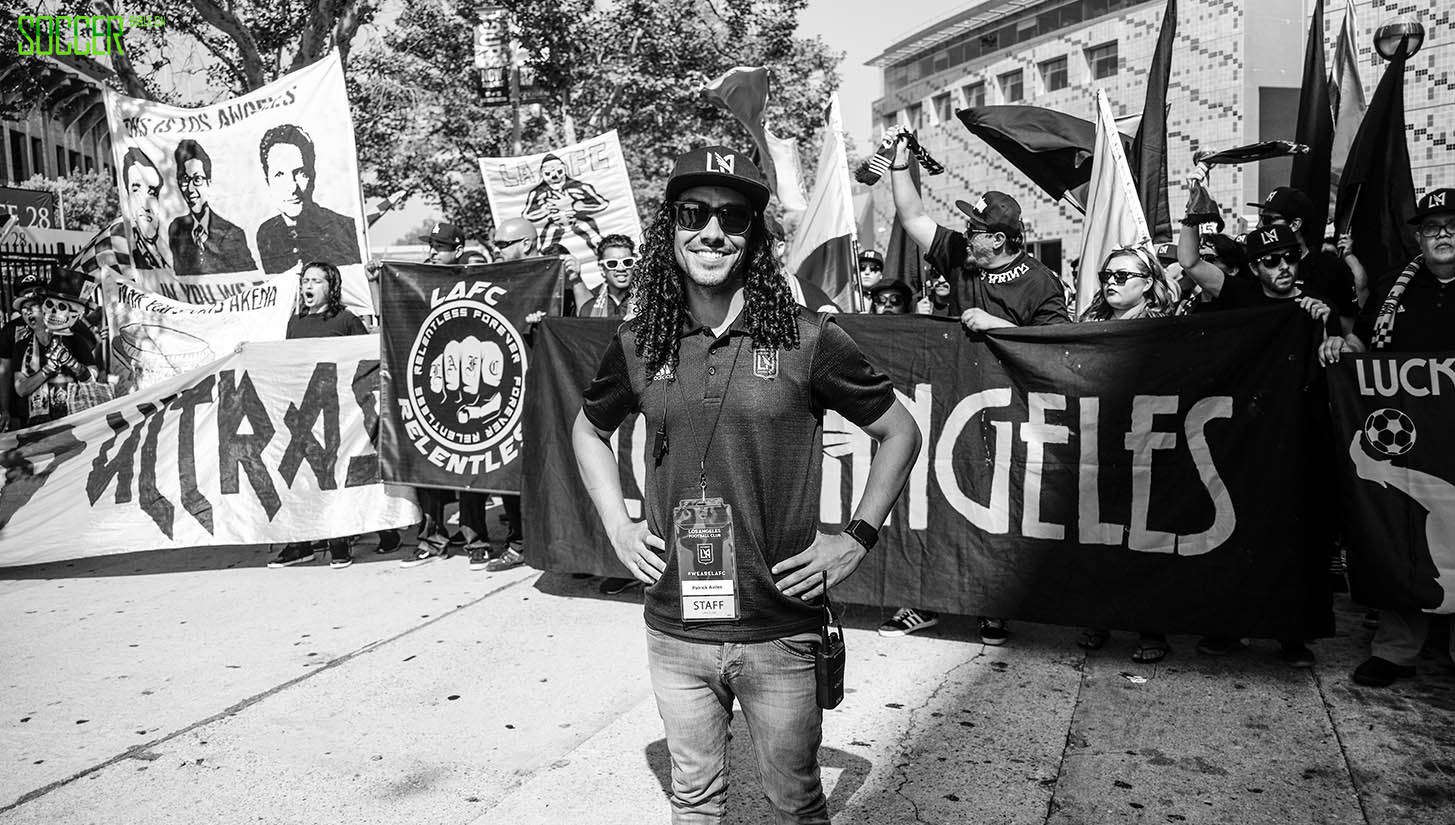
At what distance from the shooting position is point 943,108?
33.8 meters

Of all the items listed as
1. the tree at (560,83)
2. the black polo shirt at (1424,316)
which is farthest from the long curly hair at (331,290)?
the tree at (560,83)

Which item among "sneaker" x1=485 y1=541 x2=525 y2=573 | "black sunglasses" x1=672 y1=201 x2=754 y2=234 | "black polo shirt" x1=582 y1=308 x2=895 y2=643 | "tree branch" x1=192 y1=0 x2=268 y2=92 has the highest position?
"tree branch" x1=192 y1=0 x2=268 y2=92

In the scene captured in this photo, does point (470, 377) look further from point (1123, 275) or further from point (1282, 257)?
point (1282, 257)

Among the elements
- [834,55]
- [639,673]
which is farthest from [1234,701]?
[834,55]

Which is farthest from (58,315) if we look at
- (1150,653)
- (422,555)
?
(1150,653)

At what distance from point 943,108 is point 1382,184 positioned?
1140 inches

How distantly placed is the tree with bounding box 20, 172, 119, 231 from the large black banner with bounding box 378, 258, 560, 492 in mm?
26108

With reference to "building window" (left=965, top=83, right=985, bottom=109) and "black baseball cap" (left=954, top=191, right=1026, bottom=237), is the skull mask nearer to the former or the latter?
"black baseball cap" (left=954, top=191, right=1026, bottom=237)

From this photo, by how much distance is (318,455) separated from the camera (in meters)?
7.12

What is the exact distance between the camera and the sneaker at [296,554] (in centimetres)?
721

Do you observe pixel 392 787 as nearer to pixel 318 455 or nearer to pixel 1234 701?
pixel 1234 701

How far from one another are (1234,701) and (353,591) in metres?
4.65

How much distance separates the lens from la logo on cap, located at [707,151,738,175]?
236 centimetres

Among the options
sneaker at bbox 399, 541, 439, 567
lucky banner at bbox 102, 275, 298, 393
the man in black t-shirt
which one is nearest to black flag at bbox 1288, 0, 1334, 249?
the man in black t-shirt
